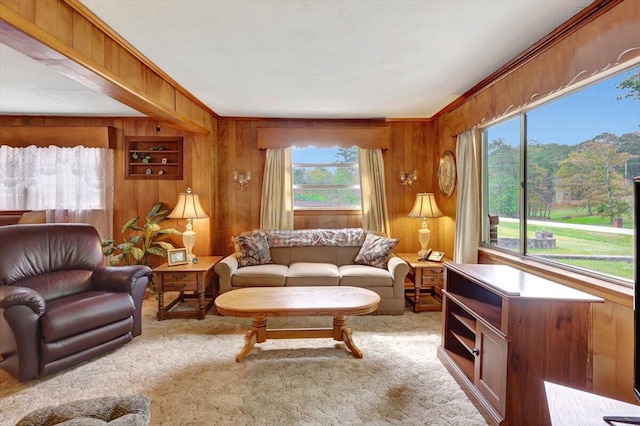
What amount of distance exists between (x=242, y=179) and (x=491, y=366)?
146 inches

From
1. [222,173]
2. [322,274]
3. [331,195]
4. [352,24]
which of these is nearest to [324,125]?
[331,195]

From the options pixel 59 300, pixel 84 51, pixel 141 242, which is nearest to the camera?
pixel 84 51

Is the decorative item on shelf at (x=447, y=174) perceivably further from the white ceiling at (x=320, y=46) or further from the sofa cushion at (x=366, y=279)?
the sofa cushion at (x=366, y=279)

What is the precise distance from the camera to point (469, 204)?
3395mm

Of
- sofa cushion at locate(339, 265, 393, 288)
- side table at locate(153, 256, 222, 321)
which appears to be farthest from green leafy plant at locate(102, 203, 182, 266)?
sofa cushion at locate(339, 265, 393, 288)

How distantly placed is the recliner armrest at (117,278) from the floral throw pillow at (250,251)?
3.75 feet

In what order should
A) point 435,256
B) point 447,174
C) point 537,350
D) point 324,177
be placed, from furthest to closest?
1. point 324,177
2. point 447,174
3. point 435,256
4. point 537,350

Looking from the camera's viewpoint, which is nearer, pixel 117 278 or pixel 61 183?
pixel 117 278

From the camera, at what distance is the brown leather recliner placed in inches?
89.8

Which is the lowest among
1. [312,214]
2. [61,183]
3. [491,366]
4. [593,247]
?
[491,366]

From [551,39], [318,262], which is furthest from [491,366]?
[318,262]

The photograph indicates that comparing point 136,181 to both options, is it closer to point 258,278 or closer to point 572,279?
point 258,278

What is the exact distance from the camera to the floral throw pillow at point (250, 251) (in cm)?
395

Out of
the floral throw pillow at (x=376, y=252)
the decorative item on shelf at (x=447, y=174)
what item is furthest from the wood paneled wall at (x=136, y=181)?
the decorative item on shelf at (x=447, y=174)
